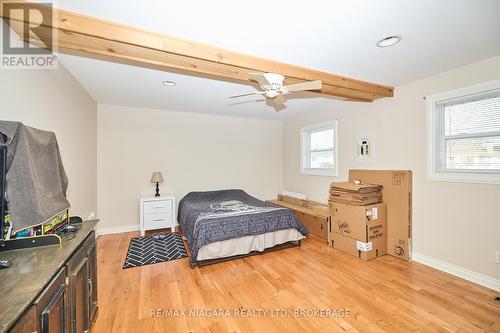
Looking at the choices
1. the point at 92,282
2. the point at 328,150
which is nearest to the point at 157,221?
the point at 92,282

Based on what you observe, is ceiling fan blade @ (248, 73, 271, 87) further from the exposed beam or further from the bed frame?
the bed frame

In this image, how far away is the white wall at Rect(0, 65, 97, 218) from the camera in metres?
1.72

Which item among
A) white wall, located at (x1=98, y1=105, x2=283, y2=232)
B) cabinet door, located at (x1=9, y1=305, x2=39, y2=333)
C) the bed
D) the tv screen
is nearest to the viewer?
cabinet door, located at (x1=9, y1=305, x2=39, y2=333)

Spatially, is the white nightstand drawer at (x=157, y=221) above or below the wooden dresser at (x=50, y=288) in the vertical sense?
below

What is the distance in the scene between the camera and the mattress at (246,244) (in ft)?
9.56

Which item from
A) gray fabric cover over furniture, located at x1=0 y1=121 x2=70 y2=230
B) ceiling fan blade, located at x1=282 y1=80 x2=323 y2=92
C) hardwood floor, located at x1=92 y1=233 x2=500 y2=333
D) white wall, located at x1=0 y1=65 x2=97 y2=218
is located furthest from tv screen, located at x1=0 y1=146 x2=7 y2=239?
ceiling fan blade, located at x1=282 y1=80 x2=323 y2=92

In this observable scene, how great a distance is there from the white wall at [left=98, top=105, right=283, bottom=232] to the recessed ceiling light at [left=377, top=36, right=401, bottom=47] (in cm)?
362

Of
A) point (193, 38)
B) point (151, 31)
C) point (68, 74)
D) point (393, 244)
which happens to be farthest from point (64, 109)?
point (393, 244)

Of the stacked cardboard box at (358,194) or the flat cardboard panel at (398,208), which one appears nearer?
the flat cardboard panel at (398,208)

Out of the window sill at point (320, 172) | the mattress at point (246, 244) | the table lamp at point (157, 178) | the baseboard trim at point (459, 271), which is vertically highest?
the window sill at point (320, 172)

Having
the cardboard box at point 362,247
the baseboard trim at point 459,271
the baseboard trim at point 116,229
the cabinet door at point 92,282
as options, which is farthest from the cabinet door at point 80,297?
the baseboard trim at point 459,271

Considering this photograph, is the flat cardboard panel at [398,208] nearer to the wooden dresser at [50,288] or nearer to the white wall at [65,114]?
the wooden dresser at [50,288]

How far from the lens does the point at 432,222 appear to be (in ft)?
9.36

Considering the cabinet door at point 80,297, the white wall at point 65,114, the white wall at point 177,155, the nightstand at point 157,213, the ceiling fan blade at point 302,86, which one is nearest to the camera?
the cabinet door at point 80,297
